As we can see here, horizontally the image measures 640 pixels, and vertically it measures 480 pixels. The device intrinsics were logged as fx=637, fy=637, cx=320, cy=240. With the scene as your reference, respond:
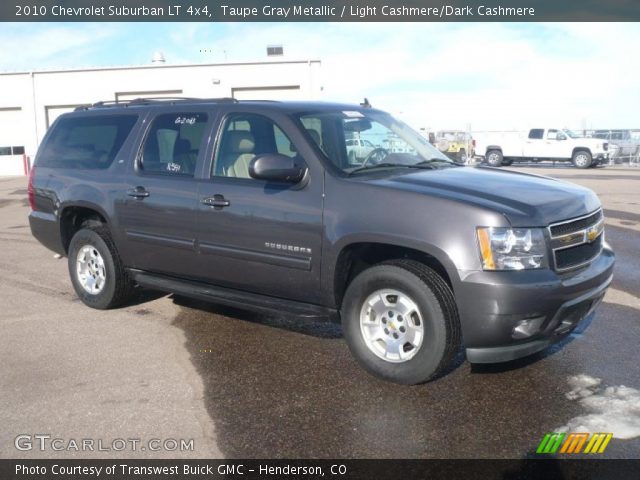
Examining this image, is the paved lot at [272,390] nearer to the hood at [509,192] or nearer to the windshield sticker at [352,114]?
the hood at [509,192]

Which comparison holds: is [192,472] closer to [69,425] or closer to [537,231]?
[69,425]

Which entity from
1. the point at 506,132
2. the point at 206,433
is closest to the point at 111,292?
the point at 206,433

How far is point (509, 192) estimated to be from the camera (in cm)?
417

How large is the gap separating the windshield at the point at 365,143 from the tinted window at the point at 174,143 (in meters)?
1.00

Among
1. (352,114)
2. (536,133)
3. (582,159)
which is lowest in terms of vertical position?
(582,159)

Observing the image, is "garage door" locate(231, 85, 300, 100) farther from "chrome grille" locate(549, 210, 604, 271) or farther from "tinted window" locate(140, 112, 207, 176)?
"chrome grille" locate(549, 210, 604, 271)

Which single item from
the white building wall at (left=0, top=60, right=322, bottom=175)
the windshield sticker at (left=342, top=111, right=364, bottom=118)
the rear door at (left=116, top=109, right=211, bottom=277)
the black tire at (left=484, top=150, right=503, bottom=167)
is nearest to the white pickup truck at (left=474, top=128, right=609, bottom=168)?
the black tire at (left=484, top=150, right=503, bottom=167)

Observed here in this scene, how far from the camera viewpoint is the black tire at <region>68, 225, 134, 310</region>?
5.93 meters

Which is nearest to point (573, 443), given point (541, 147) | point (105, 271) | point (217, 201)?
point (217, 201)

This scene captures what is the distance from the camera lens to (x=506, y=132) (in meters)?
29.7

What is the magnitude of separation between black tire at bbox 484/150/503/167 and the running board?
2563 cm

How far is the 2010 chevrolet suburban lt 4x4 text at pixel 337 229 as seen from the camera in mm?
3854

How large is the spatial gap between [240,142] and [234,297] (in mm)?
1236

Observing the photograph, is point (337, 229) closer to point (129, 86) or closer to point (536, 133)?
point (536, 133)
